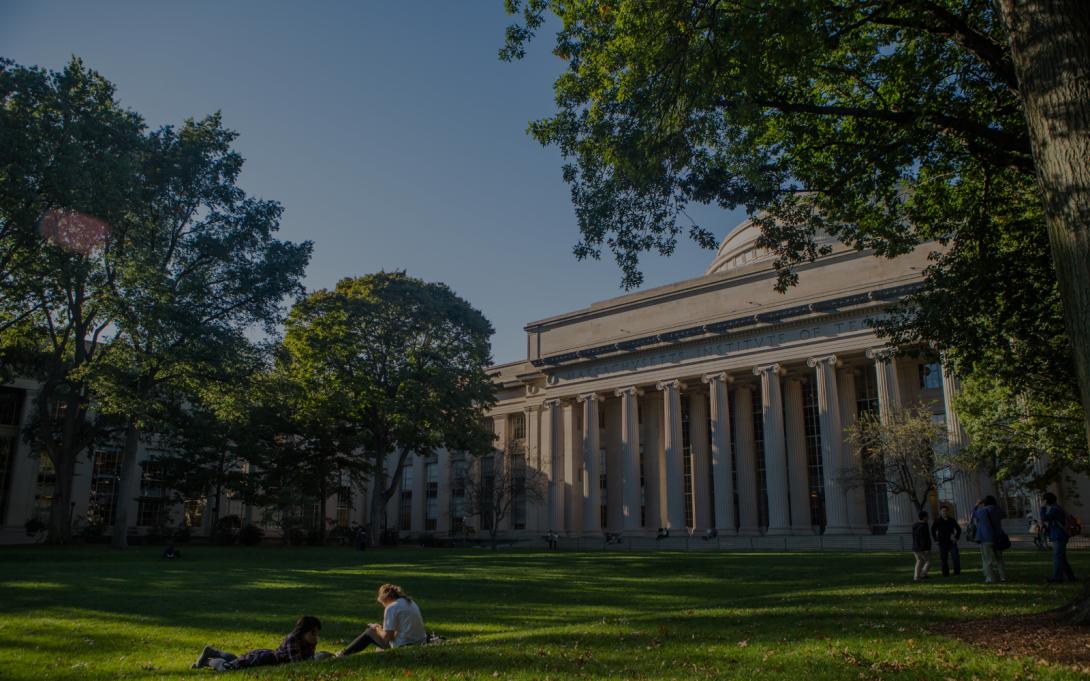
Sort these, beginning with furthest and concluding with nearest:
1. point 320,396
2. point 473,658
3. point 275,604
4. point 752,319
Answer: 1. point 752,319
2. point 320,396
3. point 275,604
4. point 473,658

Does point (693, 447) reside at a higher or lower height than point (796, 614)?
higher

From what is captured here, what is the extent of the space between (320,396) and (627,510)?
2463 centimetres

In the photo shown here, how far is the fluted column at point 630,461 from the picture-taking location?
53.8 m

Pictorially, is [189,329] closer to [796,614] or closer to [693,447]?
[796,614]

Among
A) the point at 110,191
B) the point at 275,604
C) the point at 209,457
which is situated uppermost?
the point at 110,191

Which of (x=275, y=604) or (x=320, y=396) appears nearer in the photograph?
(x=275, y=604)

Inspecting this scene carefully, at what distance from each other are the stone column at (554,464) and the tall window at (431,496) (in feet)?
48.3

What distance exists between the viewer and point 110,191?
82.6ft

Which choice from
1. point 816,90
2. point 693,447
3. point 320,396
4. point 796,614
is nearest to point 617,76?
point 816,90

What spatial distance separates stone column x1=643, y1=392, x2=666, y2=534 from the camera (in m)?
56.2

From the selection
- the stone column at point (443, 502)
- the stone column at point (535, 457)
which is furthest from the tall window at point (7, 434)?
the stone column at point (535, 457)

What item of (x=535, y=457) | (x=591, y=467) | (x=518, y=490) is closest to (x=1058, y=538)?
(x=591, y=467)

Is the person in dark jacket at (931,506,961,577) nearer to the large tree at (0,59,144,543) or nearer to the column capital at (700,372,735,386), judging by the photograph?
the large tree at (0,59,144,543)

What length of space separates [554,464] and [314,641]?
50243 mm
